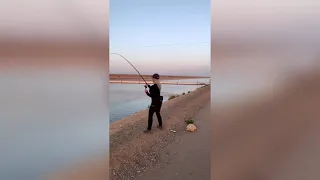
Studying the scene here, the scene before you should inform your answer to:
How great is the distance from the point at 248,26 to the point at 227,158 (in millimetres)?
417

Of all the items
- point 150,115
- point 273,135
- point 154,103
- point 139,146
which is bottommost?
point 139,146

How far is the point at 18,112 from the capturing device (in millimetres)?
841

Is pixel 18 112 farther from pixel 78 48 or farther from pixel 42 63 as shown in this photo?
pixel 78 48

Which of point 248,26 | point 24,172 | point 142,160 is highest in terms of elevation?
point 248,26

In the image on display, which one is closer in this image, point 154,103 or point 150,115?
point 154,103

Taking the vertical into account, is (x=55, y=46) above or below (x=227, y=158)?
above

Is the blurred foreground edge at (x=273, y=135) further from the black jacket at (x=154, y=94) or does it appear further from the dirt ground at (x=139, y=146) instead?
the black jacket at (x=154, y=94)

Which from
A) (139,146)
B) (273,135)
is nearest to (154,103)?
(139,146)

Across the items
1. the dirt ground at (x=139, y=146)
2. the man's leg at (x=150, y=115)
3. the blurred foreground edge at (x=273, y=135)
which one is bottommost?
the dirt ground at (x=139, y=146)

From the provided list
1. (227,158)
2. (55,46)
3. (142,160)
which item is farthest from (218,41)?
(142,160)

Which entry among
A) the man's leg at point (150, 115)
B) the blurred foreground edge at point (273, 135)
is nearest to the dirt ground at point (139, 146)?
the man's leg at point (150, 115)

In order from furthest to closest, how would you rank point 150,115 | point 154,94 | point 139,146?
point 150,115 → point 154,94 → point 139,146

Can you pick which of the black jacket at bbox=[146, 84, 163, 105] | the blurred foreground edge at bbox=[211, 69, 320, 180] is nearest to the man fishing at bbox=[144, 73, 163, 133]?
the black jacket at bbox=[146, 84, 163, 105]

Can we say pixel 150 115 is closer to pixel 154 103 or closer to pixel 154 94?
pixel 154 103
